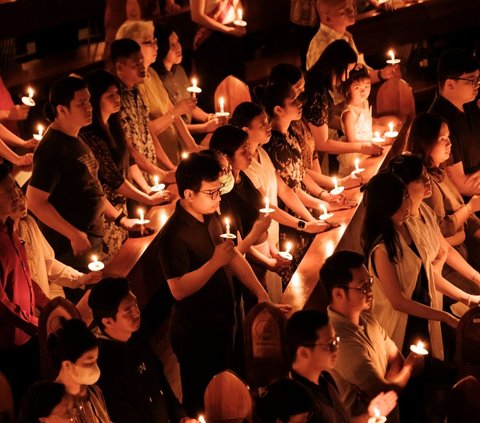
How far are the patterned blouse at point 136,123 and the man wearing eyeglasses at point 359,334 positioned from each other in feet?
6.16

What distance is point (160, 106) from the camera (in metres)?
8.25

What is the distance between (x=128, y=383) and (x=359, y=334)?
995 millimetres

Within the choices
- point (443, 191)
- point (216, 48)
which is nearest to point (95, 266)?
point (443, 191)

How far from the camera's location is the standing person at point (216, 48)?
9.41m

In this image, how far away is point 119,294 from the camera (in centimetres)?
584

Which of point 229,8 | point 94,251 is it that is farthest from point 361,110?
point 94,251

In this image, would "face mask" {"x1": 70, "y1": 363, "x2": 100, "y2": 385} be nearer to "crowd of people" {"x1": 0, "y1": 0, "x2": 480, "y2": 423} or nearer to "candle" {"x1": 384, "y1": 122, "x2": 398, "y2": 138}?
"crowd of people" {"x1": 0, "y1": 0, "x2": 480, "y2": 423}

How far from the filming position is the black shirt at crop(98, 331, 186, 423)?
5789mm

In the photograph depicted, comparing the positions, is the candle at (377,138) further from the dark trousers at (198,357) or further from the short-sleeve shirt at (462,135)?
the dark trousers at (198,357)

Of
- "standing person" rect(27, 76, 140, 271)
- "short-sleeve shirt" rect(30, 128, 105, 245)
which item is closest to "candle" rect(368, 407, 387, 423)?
"standing person" rect(27, 76, 140, 271)

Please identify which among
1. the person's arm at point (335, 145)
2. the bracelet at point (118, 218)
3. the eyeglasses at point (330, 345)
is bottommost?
the person's arm at point (335, 145)

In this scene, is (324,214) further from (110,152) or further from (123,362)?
(123,362)

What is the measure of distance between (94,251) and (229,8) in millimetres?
2894

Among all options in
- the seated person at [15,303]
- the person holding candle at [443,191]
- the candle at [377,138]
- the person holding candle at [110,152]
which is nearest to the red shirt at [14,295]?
the seated person at [15,303]
